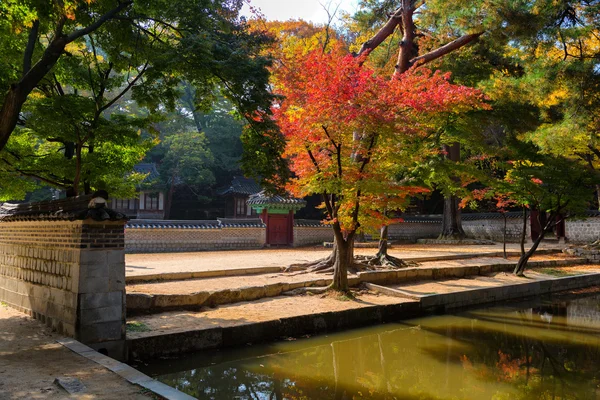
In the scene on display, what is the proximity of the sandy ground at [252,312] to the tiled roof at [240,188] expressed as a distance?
69.5 feet

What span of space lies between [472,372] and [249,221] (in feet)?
60.5

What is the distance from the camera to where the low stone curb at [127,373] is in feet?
15.2

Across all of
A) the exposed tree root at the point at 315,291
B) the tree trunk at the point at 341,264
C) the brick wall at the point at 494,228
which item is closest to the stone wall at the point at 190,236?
the exposed tree root at the point at 315,291

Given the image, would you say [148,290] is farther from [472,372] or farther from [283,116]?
[472,372]

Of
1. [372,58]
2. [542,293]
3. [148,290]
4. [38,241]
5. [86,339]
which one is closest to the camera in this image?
[86,339]

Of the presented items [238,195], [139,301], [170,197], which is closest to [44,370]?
[139,301]

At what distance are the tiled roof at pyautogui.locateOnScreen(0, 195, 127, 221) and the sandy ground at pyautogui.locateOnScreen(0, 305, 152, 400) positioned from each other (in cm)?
184

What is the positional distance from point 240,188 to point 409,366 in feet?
84.9

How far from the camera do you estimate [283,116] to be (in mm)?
11039

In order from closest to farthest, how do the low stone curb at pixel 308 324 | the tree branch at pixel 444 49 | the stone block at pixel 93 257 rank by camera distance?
the stone block at pixel 93 257, the low stone curb at pixel 308 324, the tree branch at pixel 444 49

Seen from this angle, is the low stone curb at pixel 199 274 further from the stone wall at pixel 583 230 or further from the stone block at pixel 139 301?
the stone wall at pixel 583 230

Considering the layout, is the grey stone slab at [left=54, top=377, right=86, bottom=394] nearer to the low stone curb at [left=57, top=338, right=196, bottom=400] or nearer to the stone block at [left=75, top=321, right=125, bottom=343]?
the low stone curb at [left=57, top=338, right=196, bottom=400]

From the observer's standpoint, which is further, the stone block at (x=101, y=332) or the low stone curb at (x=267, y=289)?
the low stone curb at (x=267, y=289)

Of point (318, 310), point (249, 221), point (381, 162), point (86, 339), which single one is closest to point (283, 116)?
point (381, 162)
